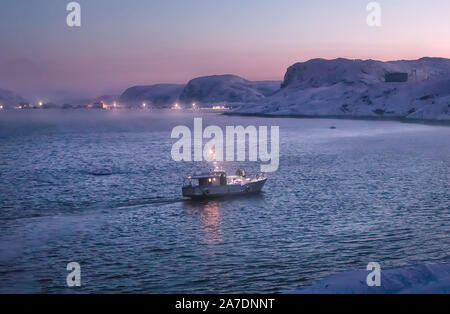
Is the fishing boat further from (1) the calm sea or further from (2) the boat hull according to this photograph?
(1) the calm sea

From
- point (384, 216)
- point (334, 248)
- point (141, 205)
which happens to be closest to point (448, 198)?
point (384, 216)

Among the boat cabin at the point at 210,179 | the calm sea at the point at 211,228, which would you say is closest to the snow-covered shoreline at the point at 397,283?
the calm sea at the point at 211,228

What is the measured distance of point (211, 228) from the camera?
40.3 m

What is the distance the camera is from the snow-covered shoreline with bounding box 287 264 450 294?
2038cm

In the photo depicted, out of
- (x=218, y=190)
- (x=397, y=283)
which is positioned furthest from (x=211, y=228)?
(x=397, y=283)

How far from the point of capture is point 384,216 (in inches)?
1682

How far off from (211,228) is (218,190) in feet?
39.7

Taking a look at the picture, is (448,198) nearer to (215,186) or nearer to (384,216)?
(384,216)

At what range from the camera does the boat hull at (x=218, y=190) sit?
169 feet

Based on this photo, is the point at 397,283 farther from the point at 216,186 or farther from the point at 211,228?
the point at 216,186

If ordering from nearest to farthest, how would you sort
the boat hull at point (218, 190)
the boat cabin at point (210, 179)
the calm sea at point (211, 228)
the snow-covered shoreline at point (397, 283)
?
the snow-covered shoreline at point (397, 283)
the calm sea at point (211, 228)
the boat hull at point (218, 190)
the boat cabin at point (210, 179)

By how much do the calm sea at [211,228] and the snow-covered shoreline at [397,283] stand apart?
18.1 feet

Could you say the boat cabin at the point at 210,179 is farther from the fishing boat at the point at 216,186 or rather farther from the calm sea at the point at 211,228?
the calm sea at the point at 211,228
